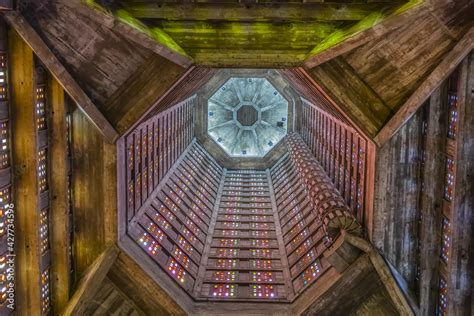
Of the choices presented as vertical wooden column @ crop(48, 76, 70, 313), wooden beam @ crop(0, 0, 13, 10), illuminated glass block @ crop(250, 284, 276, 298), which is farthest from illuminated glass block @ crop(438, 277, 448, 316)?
wooden beam @ crop(0, 0, 13, 10)

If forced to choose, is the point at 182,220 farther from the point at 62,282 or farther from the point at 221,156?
the point at 221,156

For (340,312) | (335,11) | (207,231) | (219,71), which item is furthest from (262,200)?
(335,11)

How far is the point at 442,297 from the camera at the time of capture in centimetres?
1769

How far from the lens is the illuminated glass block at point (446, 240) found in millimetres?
16806

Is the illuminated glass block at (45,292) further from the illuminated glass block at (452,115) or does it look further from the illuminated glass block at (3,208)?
the illuminated glass block at (452,115)

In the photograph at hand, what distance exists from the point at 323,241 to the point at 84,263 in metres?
13.1

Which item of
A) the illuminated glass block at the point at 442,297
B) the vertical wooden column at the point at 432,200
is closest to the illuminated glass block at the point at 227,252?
the vertical wooden column at the point at 432,200

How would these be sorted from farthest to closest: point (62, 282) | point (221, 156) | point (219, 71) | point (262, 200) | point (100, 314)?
point (221, 156) < point (219, 71) < point (262, 200) < point (100, 314) < point (62, 282)

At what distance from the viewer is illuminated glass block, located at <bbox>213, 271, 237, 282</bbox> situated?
23736mm

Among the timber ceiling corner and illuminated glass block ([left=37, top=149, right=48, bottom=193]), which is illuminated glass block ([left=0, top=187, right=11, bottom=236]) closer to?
illuminated glass block ([left=37, top=149, right=48, bottom=193])

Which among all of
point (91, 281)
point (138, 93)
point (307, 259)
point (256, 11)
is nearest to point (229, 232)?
point (307, 259)

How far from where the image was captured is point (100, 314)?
20.1m

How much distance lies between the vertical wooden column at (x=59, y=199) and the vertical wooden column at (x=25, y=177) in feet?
4.89

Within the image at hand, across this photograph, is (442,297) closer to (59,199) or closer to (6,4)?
(59,199)
